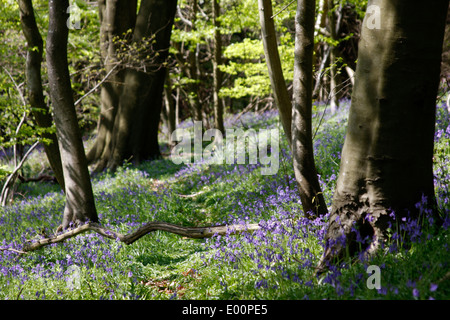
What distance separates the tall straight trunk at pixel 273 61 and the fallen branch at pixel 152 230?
142 cm

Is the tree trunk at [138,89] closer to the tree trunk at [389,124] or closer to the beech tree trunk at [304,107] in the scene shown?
the beech tree trunk at [304,107]

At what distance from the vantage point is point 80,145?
6.36 meters

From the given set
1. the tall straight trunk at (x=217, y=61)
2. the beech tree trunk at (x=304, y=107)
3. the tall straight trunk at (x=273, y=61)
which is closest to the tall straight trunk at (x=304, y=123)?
the beech tree trunk at (x=304, y=107)

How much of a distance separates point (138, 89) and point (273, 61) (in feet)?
25.6

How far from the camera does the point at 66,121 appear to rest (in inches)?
244

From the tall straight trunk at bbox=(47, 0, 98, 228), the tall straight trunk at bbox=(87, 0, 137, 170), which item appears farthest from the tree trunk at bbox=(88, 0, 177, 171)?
the tall straight trunk at bbox=(47, 0, 98, 228)

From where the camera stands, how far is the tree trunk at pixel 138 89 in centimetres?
1159

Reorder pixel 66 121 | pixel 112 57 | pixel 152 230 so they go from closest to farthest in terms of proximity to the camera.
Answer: pixel 152 230 → pixel 66 121 → pixel 112 57

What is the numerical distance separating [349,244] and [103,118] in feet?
36.6

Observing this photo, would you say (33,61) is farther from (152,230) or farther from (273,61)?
(273,61)

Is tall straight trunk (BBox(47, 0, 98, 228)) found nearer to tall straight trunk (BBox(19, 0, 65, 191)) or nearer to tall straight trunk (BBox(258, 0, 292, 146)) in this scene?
tall straight trunk (BBox(19, 0, 65, 191))

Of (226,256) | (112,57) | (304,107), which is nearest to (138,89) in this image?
(112,57)

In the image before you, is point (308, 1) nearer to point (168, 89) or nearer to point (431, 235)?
point (431, 235)
